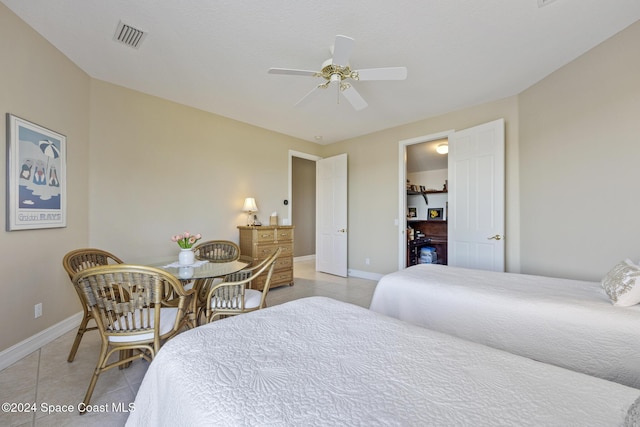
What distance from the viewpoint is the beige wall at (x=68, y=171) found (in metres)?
2.12

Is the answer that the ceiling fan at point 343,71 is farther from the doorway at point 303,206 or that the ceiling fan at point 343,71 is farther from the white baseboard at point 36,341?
the doorway at point 303,206

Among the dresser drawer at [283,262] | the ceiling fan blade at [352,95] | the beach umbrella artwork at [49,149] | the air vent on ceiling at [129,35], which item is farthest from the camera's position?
the dresser drawer at [283,262]

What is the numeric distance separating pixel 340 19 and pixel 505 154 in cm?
280

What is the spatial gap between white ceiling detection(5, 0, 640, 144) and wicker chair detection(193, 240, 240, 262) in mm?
1901

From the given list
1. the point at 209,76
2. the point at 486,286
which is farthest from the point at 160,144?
the point at 486,286

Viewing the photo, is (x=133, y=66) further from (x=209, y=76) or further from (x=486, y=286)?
(x=486, y=286)

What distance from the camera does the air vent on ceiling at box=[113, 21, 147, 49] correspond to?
2.26 meters

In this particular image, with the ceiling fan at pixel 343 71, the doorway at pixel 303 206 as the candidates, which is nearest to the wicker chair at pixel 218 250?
the ceiling fan at pixel 343 71

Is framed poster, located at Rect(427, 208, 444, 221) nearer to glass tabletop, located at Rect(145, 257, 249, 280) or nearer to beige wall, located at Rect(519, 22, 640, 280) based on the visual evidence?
beige wall, located at Rect(519, 22, 640, 280)

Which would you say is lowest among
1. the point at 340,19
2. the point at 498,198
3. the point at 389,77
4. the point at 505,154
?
the point at 498,198

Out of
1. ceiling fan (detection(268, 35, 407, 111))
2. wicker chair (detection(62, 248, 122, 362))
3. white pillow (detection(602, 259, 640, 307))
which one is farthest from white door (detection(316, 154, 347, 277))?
white pillow (detection(602, 259, 640, 307))

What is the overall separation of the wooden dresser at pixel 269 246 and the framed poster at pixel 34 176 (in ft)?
6.96

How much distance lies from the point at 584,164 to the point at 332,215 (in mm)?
3673

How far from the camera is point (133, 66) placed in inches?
111
